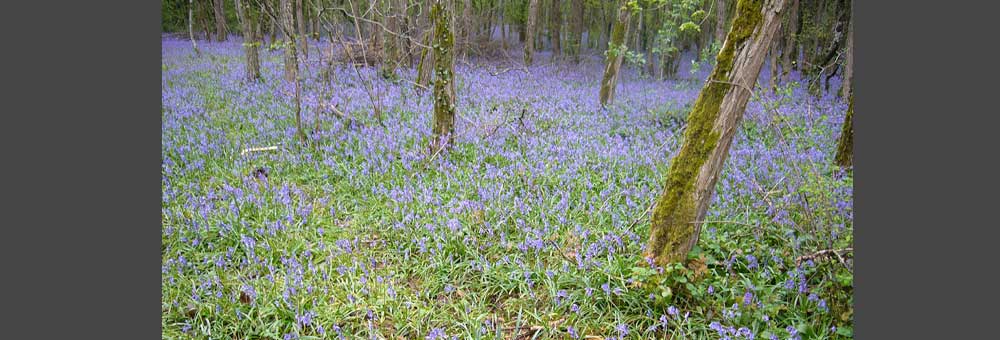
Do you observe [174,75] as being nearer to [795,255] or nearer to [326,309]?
[326,309]

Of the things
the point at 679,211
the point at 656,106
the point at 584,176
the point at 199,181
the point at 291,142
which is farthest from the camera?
the point at 656,106

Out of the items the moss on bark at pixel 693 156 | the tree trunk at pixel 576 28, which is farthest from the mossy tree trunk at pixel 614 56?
the moss on bark at pixel 693 156

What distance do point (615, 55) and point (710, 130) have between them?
17.1ft

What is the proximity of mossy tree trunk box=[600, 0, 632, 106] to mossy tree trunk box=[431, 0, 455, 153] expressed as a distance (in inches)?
113

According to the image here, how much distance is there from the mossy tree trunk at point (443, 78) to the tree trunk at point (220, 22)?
1985 millimetres

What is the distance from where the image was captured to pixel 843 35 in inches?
161

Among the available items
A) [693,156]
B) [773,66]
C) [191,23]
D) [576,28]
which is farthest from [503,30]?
[693,156]

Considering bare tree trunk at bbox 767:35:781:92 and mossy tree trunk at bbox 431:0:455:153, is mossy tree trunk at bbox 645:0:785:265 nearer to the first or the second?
bare tree trunk at bbox 767:35:781:92

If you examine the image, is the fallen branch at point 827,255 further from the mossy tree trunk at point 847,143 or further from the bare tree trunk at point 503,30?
the bare tree trunk at point 503,30

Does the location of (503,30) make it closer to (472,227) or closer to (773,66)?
(773,66)

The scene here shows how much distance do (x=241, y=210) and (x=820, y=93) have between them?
4692 mm

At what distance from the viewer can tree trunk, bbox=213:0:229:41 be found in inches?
202

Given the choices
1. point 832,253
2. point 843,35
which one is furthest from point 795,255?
point 843,35

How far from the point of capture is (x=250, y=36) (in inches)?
247
